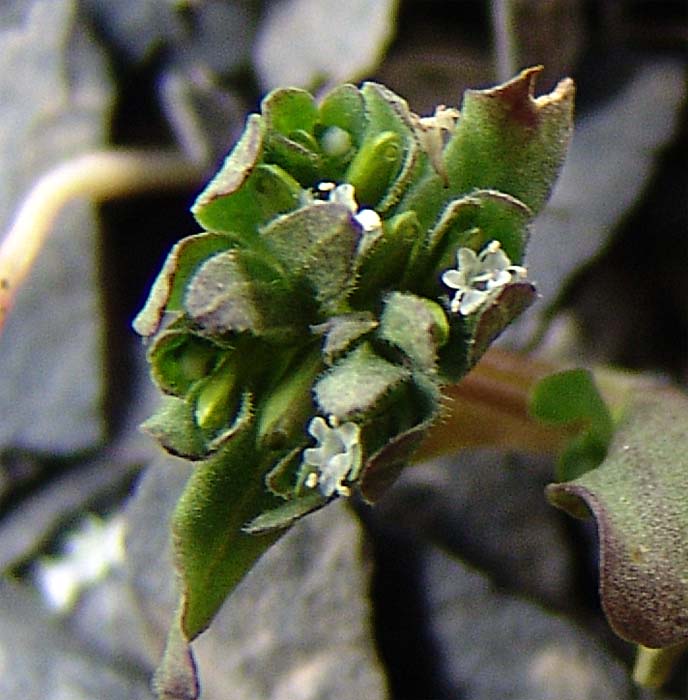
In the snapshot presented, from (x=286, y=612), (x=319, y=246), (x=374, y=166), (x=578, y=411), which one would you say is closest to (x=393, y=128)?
(x=374, y=166)

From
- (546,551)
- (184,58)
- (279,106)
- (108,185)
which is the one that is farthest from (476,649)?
(184,58)

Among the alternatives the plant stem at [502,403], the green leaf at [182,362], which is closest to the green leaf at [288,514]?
the green leaf at [182,362]

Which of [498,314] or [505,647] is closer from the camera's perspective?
[498,314]

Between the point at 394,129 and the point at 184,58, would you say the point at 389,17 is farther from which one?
the point at 394,129

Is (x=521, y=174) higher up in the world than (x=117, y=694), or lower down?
higher up

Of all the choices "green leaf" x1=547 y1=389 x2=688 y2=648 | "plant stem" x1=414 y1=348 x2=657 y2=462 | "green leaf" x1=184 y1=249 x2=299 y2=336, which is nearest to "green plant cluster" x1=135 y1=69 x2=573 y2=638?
"green leaf" x1=184 y1=249 x2=299 y2=336

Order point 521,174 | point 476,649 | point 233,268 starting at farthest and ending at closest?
point 476,649, point 521,174, point 233,268

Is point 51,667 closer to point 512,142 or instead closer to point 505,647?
point 505,647
